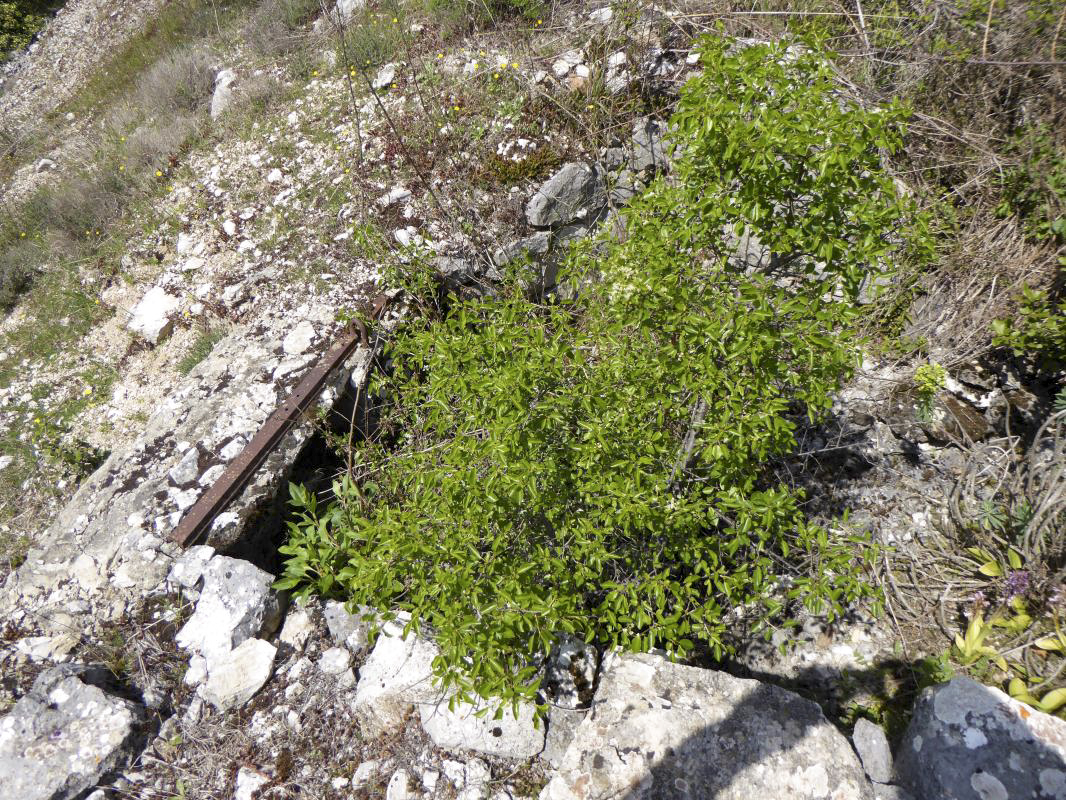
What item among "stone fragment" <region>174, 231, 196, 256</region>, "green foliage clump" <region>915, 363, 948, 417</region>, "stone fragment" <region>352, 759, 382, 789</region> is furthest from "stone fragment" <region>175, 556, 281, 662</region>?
"green foliage clump" <region>915, 363, 948, 417</region>

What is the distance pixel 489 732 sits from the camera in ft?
8.65

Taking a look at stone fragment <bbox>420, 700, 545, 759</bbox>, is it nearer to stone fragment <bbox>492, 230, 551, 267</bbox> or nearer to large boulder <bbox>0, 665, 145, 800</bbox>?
large boulder <bbox>0, 665, 145, 800</bbox>

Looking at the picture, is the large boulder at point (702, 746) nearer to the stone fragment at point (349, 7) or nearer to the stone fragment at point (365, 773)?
the stone fragment at point (365, 773)

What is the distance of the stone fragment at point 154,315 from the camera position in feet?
17.2

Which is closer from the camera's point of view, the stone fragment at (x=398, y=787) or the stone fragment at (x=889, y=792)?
the stone fragment at (x=889, y=792)

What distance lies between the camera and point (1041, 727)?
91.0 inches

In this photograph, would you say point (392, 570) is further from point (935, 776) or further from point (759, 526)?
point (935, 776)

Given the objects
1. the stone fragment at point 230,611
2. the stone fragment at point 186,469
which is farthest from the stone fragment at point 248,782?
the stone fragment at point 186,469

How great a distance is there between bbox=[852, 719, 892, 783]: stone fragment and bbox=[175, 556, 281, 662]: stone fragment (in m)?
2.94

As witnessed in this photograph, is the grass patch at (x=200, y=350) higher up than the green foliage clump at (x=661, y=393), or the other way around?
the green foliage clump at (x=661, y=393)

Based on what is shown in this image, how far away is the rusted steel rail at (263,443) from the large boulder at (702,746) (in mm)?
2380

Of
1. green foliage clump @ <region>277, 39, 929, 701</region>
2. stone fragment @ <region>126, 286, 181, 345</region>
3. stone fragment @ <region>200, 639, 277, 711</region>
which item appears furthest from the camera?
stone fragment @ <region>126, 286, 181, 345</region>

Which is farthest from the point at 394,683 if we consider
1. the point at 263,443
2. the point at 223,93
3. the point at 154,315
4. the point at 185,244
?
the point at 223,93

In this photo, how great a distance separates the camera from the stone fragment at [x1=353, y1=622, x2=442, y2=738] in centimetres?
274
